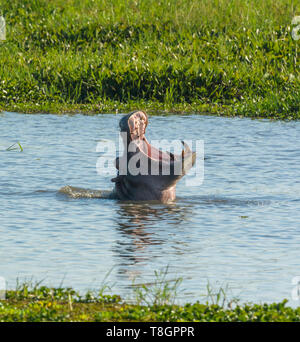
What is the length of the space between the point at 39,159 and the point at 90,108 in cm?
486

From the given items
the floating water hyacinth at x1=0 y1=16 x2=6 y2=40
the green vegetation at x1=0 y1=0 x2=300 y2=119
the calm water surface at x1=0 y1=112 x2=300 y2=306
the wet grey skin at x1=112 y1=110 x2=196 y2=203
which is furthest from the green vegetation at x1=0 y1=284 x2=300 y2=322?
the floating water hyacinth at x1=0 y1=16 x2=6 y2=40

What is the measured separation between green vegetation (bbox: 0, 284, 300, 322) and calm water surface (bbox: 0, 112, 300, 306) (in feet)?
1.51

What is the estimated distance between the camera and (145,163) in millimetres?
9992

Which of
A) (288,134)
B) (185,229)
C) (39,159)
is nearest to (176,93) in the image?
(288,134)

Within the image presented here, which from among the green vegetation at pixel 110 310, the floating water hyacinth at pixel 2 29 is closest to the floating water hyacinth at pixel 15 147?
the floating water hyacinth at pixel 2 29

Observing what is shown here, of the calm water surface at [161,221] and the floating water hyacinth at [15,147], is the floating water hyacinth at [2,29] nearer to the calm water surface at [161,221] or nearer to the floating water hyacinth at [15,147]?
the calm water surface at [161,221]

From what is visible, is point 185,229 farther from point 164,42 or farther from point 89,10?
point 89,10

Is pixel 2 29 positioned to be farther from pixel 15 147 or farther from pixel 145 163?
pixel 145 163

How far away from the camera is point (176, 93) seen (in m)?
18.8

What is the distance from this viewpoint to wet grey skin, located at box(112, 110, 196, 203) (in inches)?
385

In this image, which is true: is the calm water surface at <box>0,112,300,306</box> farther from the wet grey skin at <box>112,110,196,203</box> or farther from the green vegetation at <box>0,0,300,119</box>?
the green vegetation at <box>0,0,300,119</box>

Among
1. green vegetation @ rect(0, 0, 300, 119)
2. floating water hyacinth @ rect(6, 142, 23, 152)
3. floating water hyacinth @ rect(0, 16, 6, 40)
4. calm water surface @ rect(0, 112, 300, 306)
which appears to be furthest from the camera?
floating water hyacinth @ rect(0, 16, 6, 40)

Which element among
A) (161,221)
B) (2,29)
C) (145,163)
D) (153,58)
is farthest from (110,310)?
(2,29)

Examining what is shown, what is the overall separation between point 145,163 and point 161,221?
2.37ft
